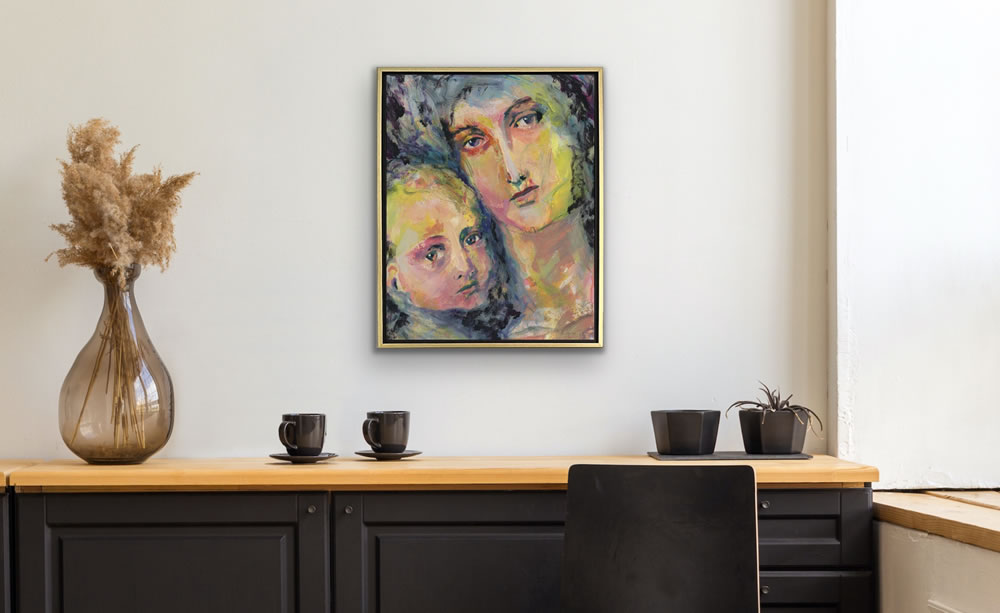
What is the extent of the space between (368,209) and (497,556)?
3.13 feet

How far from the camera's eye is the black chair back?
1510 mm

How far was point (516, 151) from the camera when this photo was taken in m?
2.16

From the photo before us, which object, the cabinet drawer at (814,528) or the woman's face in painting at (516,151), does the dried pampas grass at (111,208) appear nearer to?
the woman's face in painting at (516,151)

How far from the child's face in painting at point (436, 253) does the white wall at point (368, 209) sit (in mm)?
82

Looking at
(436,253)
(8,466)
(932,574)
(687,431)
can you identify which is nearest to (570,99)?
(436,253)

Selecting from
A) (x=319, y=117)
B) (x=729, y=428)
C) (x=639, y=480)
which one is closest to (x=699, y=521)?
(x=639, y=480)

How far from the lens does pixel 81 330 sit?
214 centimetres

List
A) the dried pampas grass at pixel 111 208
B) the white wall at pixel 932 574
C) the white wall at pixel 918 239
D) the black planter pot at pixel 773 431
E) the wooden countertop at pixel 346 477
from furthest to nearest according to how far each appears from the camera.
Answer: the white wall at pixel 918 239, the black planter pot at pixel 773 431, the dried pampas grass at pixel 111 208, the wooden countertop at pixel 346 477, the white wall at pixel 932 574

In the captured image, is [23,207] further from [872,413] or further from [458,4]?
[872,413]

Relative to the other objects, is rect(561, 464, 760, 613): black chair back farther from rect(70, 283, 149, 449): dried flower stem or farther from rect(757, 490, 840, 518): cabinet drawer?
rect(70, 283, 149, 449): dried flower stem

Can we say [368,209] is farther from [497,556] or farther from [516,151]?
[497,556]

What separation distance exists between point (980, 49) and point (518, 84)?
1.22 metres

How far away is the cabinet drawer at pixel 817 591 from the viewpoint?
1753 millimetres

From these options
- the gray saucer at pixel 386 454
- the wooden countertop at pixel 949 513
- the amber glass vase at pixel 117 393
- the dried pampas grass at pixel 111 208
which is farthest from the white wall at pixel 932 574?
the dried pampas grass at pixel 111 208
